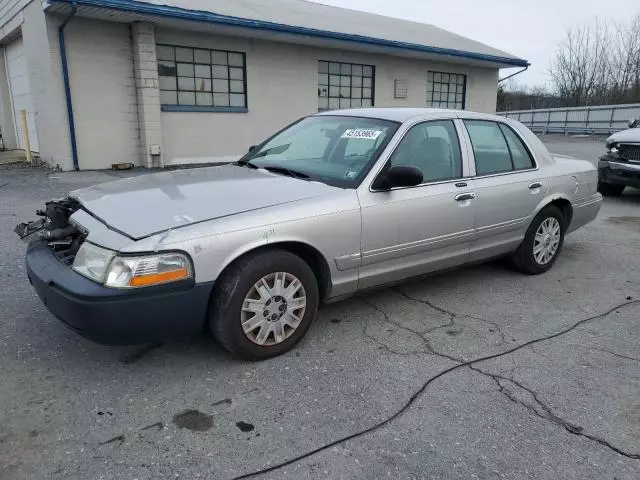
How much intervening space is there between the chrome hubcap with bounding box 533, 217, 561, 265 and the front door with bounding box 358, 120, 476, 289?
1.10 meters

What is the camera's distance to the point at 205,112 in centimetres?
1226

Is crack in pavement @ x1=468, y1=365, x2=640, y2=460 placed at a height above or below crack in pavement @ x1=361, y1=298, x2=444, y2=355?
below

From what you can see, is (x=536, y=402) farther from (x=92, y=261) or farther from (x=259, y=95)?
(x=259, y=95)

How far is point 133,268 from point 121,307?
0.70ft

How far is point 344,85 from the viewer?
14953 millimetres

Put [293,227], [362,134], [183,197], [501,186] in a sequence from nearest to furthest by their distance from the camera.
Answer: [293,227] → [183,197] → [362,134] → [501,186]

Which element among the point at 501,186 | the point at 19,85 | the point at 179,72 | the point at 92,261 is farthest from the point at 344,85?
the point at 92,261

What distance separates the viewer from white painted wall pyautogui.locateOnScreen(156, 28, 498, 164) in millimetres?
11930

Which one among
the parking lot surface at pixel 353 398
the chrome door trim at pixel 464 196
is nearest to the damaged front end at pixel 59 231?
the parking lot surface at pixel 353 398

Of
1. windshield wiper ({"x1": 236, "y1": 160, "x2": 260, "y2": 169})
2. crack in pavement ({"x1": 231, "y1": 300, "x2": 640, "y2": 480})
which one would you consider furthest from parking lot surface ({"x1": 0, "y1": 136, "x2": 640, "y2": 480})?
windshield wiper ({"x1": 236, "y1": 160, "x2": 260, "y2": 169})

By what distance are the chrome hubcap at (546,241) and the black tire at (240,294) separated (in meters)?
2.84

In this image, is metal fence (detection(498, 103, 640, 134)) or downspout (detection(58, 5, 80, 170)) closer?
downspout (detection(58, 5, 80, 170))

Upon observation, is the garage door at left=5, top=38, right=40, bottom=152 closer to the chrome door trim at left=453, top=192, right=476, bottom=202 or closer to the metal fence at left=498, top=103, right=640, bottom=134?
the chrome door trim at left=453, top=192, right=476, bottom=202

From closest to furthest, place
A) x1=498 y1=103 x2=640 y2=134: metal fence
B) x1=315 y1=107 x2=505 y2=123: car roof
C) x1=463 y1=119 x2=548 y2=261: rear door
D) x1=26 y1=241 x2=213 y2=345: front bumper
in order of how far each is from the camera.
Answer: x1=26 y1=241 x2=213 y2=345: front bumper
x1=315 y1=107 x2=505 y2=123: car roof
x1=463 y1=119 x2=548 y2=261: rear door
x1=498 y1=103 x2=640 y2=134: metal fence
